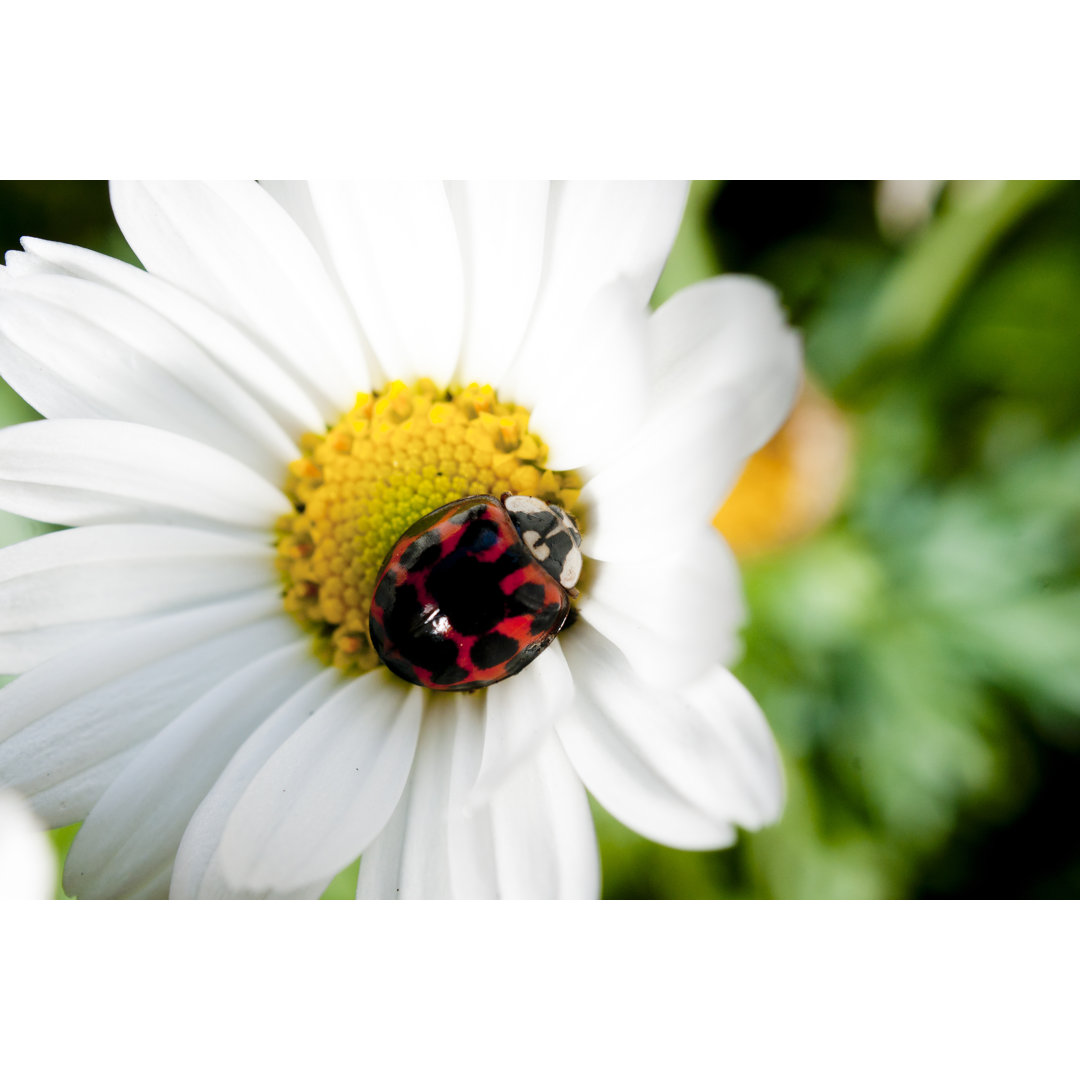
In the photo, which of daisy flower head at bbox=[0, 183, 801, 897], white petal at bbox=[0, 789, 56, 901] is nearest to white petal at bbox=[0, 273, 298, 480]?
daisy flower head at bbox=[0, 183, 801, 897]

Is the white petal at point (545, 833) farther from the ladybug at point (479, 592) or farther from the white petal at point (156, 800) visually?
the white petal at point (156, 800)

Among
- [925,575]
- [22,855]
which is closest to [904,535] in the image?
[925,575]

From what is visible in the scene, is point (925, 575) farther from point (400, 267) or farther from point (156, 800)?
point (156, 800)

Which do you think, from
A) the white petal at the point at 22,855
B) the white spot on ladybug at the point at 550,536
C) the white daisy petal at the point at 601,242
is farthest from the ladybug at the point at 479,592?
the white petal at the point at 22,855

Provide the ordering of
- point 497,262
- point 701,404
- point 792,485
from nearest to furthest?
point 701,404 < point 497,262 < point 792,485

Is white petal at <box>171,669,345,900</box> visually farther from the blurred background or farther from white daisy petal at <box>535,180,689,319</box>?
white daisy petal at <box>535,180,689,319</box>
